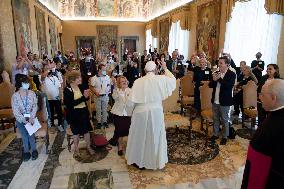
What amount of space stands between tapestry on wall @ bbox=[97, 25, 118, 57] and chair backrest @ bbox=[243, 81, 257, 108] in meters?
19.3

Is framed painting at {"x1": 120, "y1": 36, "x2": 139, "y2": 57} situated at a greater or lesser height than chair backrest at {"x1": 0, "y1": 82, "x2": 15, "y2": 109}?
greater

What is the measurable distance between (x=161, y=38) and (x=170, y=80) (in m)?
16.1

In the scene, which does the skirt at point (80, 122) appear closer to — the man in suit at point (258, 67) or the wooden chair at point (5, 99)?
the wooden chair at point (5, 99)

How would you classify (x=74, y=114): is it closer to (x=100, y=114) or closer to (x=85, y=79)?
(x=100, y=114)

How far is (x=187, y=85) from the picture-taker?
7.72 metres

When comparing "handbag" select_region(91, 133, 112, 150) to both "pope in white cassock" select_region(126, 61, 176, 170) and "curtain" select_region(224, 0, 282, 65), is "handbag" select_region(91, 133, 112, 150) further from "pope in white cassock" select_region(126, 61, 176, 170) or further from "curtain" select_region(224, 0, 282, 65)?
"curtain" select_region(224, 0, 282, 65)

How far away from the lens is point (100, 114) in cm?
677

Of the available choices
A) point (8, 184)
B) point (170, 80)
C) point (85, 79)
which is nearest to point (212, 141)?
point (170, 80)

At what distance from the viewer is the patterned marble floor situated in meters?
4.18

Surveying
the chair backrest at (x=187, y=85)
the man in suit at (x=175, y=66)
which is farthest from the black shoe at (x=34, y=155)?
the man in suit at (x=175, y=66)

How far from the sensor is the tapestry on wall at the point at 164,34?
18.1m

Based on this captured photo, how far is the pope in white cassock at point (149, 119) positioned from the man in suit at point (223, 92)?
1.59m

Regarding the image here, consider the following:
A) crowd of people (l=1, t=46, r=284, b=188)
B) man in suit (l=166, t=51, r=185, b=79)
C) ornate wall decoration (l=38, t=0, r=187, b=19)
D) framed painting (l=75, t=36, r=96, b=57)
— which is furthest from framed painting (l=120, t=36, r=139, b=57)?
crowd of people (l=1, t=46, r=284, b=188)

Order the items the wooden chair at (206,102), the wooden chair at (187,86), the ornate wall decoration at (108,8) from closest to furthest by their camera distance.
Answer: the wooden chair at (206,102) < the wooden chair at (187,86) < the ornate wall decoration at (108,8)
